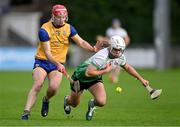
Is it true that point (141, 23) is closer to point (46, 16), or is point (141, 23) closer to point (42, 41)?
point (46, 16)

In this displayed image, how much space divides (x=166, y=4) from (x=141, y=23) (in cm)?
1085

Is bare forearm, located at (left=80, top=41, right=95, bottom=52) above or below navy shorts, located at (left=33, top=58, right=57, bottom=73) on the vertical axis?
above

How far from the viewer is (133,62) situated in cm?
5234

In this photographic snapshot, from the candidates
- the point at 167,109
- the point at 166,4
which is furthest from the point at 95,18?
the point at 167,109

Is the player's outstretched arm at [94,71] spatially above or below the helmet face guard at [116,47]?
below

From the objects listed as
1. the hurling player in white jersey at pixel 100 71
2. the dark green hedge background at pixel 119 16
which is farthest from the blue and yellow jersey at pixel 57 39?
the dark green hedge background at pixel 119 16

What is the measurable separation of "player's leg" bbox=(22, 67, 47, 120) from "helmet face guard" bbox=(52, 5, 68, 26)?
3.31 feet

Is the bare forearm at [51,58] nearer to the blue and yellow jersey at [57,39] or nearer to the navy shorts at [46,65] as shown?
the blue and yellow jersey at [57,39]

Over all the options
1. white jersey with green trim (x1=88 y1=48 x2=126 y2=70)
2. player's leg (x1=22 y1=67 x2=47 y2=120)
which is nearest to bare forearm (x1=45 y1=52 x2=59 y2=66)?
player's leg (x1=22 y1=67 x2=47 y2=120)

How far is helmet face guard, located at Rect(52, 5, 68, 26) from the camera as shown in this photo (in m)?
16.8

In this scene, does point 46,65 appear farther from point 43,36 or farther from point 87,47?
point 87,47

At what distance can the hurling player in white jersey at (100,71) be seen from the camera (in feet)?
52.5

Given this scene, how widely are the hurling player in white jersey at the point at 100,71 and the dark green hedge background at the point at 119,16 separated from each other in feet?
130

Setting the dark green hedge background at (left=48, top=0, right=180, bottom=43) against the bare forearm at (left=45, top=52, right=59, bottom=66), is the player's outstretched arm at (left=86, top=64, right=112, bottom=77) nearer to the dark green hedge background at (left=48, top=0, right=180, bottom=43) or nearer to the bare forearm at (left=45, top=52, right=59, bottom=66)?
the bare forearm at (left=45, top=52, right=59, bottom=66)
